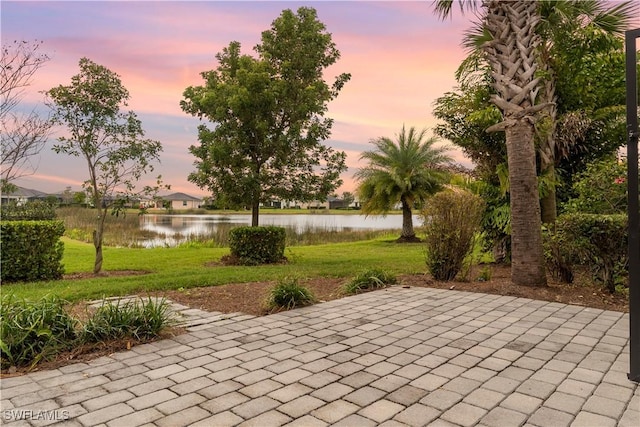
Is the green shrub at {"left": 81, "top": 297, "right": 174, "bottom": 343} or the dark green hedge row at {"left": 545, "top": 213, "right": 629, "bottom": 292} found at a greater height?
the dark green hedge row at {"left": 545, "top": 213, "right": 629, "bottom": 292}

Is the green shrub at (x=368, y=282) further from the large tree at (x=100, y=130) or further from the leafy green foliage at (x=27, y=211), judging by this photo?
the leafy green foliage at (x=27, y=211)

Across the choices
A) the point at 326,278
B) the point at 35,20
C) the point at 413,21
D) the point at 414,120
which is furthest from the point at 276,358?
the point at 414,120

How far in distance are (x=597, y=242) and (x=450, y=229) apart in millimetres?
2048

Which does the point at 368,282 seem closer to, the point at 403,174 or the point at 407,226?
the point at 407,226

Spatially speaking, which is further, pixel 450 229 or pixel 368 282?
pixel 450 229

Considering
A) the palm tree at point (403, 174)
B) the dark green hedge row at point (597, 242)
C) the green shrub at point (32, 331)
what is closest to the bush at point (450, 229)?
the dark green hedge row at point (597, 242)

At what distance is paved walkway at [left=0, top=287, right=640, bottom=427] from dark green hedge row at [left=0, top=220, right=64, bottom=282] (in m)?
4.82

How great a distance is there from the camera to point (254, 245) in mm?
9812

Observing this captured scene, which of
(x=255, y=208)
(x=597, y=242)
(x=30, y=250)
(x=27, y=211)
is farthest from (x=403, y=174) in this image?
(x=30, y=250)

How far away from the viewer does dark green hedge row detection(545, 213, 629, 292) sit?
18.5ft

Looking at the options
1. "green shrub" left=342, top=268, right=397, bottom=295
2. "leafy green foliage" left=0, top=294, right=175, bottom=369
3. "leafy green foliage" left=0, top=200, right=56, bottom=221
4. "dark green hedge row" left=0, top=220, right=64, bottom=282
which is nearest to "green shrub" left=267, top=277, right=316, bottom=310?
"green shrub" left=342, top=268, right=397, bottom=295

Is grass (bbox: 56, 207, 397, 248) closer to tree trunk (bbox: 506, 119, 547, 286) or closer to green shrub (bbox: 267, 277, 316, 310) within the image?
green shrub (bbox: 267, 277, 316, 310)

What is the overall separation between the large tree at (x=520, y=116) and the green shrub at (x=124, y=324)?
17.1 ft

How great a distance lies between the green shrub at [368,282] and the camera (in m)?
6.27
